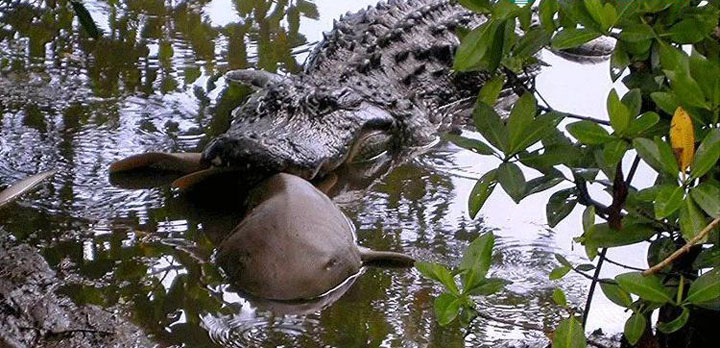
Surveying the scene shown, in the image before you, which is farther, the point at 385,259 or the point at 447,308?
the point at 385,259

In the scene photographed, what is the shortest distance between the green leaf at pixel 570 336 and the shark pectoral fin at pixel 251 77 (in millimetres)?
4204

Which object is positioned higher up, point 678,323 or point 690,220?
point 690,220

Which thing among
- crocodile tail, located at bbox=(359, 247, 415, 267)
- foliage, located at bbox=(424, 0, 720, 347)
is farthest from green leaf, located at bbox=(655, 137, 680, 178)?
crocodile tail, located at bbox=(359, 247, 415, 267)

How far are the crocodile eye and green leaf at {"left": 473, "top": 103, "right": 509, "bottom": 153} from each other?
328 centimetres

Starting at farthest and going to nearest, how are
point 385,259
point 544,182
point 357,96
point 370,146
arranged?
point 357,96, point 370,146, point 385,259, point 544,182

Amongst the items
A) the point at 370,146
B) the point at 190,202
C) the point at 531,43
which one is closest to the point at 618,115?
the point at 531,43

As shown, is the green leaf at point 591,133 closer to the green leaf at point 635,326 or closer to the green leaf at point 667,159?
the green leaf at point 667,159

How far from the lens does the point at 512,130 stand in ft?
5.46

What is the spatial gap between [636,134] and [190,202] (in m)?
3.02

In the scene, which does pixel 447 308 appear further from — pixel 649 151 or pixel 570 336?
pixel 649 151

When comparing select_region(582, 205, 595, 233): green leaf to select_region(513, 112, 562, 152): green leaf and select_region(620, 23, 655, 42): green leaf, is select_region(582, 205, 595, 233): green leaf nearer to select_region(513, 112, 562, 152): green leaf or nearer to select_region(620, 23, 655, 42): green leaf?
select_region(513, 112, 562, 152): green leaf

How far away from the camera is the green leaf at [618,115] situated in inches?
59.2

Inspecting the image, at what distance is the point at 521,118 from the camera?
1.66m

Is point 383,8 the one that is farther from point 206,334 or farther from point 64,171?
point 206,334
